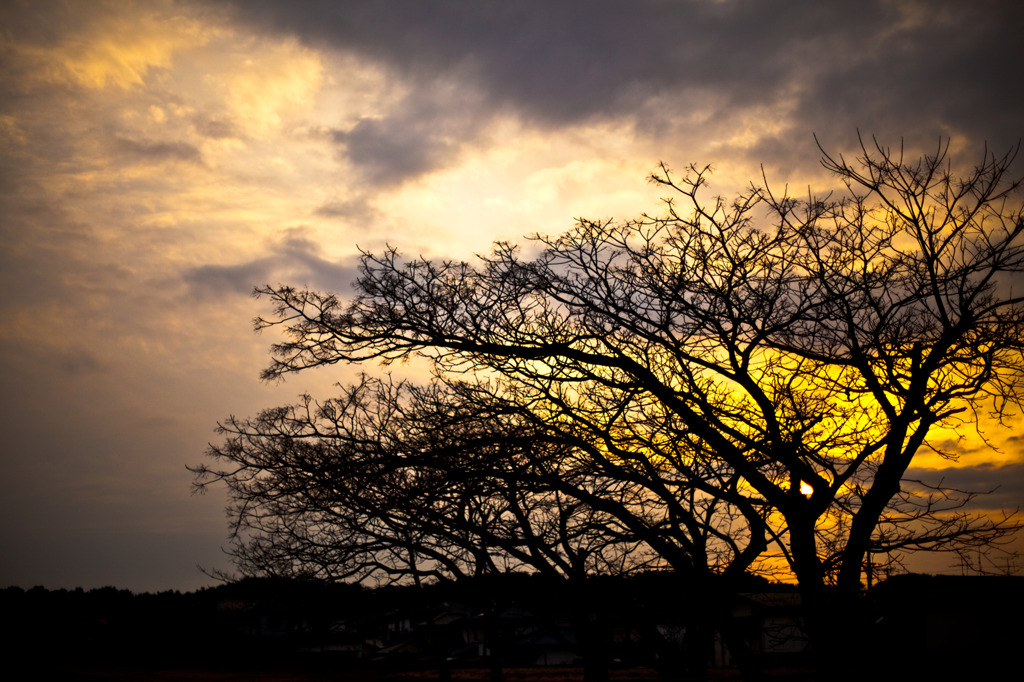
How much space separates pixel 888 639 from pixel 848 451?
16.9 feet

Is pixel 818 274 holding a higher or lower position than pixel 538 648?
higher

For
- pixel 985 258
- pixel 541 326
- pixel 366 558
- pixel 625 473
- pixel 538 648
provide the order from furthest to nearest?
pixel 538 648 → pixel 366 558 → pixel 541 326 → pixel 625 473 → pixel 985 258

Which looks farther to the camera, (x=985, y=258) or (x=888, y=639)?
(x=888, y=639)

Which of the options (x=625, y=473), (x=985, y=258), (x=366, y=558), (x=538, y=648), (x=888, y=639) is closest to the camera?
(x=985, y=258)

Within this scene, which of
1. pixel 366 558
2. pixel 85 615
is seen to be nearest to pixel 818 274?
pixel 366 558

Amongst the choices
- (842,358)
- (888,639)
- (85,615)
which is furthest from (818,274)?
(85,615)

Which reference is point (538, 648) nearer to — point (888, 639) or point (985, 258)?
point (888, 639)

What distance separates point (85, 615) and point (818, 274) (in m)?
79.2

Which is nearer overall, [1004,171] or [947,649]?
[1004,171]

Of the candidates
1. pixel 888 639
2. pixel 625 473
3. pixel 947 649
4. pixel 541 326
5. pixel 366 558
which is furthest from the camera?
pixel 947 649

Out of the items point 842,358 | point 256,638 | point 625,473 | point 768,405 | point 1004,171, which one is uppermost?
point 1004,171

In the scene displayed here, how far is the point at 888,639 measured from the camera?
1127 cm

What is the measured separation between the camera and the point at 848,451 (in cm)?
815

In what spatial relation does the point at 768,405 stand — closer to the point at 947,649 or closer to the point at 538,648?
the point at 947,649
